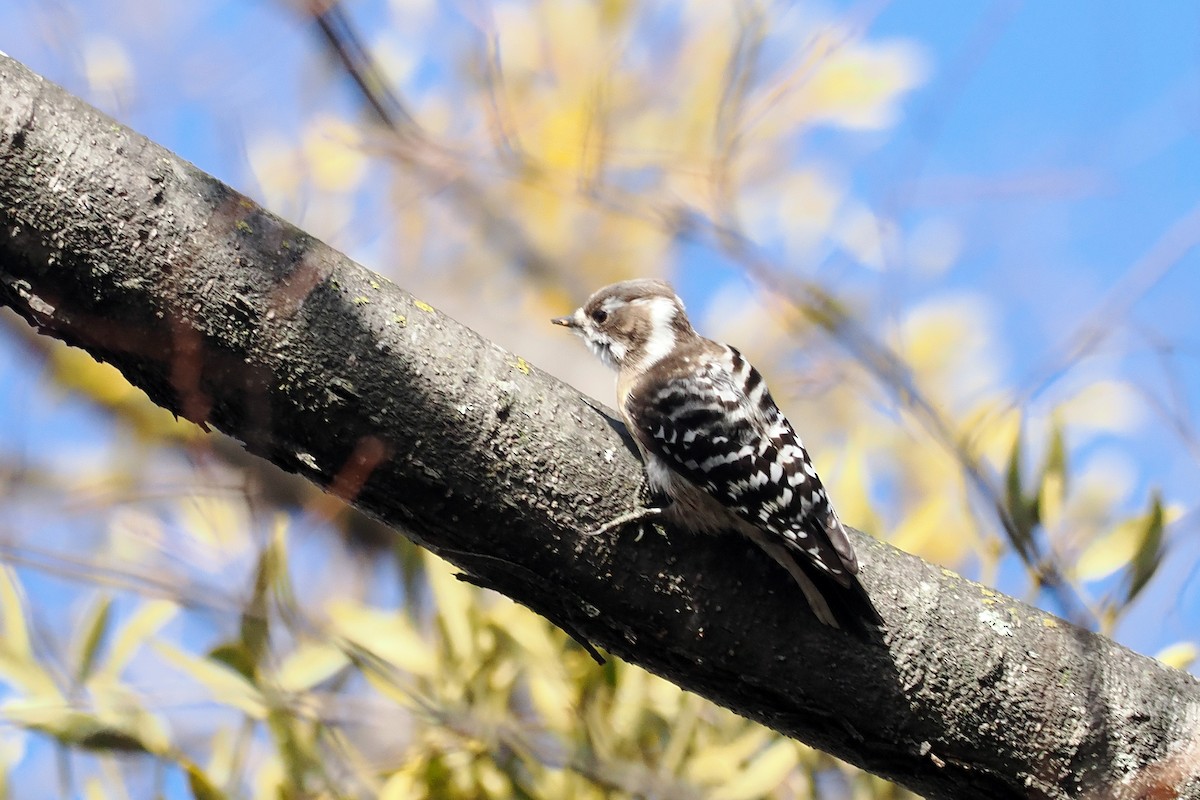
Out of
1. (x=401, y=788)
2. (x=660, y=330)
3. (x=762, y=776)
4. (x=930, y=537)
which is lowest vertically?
(x=401, y=788)

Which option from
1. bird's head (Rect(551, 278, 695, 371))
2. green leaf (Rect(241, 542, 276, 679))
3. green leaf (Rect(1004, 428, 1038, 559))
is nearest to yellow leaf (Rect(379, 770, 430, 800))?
green leaf (Rect(241, 542, 276, 679))

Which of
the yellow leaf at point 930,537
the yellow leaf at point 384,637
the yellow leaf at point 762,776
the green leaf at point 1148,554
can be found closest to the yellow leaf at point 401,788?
the yellow leaf at point 384,637

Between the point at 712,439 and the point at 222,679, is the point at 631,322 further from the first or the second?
the point at 222,679

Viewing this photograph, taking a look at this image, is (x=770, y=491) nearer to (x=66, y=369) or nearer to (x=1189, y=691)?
(x=1189, y=691)

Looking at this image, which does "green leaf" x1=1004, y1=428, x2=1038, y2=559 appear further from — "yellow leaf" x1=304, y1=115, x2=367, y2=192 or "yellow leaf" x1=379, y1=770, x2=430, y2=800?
"yellow leaf" x1=304, y1=115, x2=367, y2=192

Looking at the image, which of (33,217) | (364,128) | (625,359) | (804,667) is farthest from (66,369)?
(804,667)

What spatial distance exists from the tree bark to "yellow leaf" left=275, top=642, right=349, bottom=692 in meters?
1.08

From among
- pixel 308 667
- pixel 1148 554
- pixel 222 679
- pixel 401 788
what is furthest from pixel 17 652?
pixel 1148 554

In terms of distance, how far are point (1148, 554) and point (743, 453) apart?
1.14m

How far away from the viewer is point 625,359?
10.0 feet

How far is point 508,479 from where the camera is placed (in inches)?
69.8

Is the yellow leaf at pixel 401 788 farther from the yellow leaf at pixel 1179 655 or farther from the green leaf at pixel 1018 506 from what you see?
the yellow leaf at pixel 1179 655

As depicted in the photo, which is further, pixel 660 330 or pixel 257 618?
pixel 660 330

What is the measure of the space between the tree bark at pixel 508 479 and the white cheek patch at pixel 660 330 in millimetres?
870
